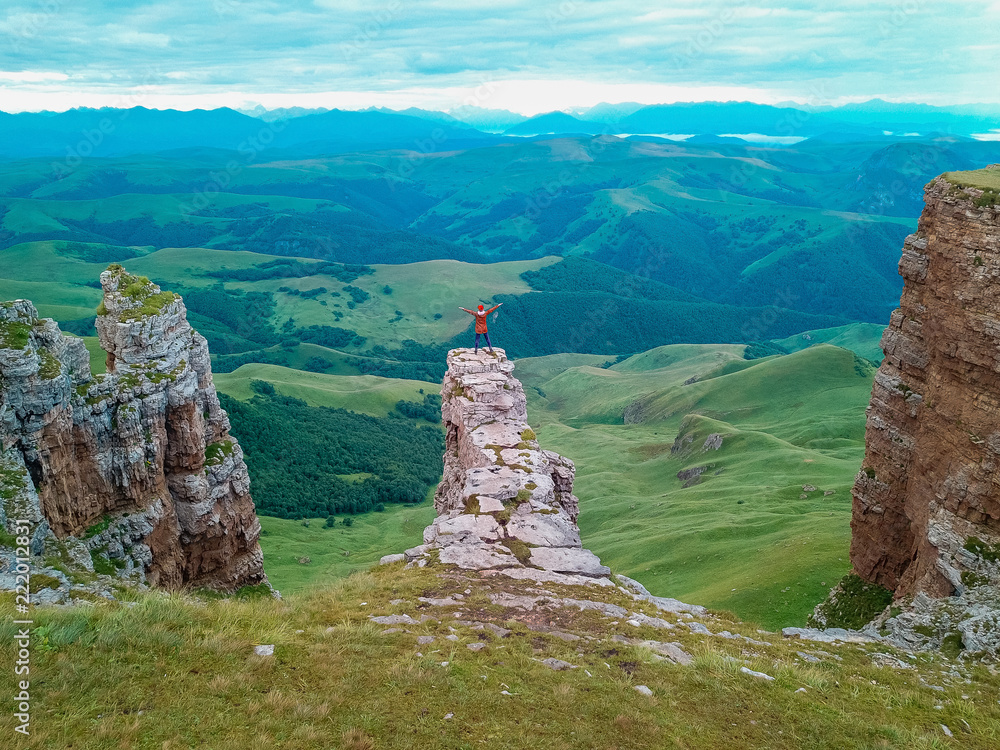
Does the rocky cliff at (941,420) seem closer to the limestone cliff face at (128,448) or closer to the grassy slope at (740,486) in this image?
the grassy slope at (740,486)

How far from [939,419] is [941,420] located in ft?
0.42

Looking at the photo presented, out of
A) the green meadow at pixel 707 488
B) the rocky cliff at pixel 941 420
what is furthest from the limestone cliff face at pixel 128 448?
the rocky cliff at pixel 941 420

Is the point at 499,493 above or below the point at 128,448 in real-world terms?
below

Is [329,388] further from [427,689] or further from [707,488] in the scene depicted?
[427,689]

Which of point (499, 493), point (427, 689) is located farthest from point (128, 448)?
point (427, 689)

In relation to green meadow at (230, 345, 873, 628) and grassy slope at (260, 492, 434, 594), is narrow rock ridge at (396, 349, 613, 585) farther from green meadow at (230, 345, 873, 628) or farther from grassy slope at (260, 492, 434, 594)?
grassy slope at (260, 492, 434, 594)

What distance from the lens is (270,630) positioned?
57.5 feet

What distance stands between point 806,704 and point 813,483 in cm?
6462

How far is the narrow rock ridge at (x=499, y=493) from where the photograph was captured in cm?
2594

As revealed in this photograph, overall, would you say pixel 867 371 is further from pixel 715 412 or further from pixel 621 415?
pixel 621 415

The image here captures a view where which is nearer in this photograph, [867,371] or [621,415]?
[867,371]

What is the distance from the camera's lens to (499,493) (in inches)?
1198

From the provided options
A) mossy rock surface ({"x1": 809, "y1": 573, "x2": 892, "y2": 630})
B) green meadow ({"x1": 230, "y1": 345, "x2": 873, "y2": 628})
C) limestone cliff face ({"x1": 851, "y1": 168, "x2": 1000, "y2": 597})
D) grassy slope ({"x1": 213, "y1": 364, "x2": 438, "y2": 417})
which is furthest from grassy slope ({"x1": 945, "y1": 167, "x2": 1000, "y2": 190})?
grassy slope ({"x1": 213, "y1": 364, "x2": 438, "y2": 417})

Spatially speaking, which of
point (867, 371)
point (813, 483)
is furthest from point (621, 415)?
point (813, 483)
